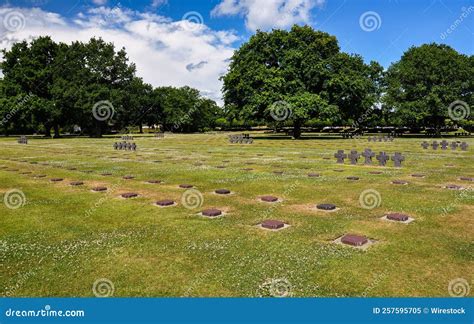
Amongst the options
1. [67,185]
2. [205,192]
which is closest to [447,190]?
[205,192]

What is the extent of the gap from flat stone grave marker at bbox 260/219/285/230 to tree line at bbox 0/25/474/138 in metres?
34.5

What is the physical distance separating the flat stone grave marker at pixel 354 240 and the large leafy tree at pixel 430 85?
47.4 meters

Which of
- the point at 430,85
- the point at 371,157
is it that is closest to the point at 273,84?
the point at 430,85

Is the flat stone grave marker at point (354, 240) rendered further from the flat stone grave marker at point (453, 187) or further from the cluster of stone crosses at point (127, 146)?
the cluster of stone crosses at point (127, 146)

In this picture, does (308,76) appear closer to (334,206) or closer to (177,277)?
(334,206)

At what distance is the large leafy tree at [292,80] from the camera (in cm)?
4269

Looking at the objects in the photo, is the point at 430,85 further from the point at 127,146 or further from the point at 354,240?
the point at 354,240

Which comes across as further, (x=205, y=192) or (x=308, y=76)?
(x=308, y=76)

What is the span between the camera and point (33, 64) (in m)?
56.0

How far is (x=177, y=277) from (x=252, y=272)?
108 centimetres

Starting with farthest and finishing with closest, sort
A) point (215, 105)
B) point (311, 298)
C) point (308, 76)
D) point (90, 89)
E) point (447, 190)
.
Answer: point (215, 105) → point (90, 89) → point (308, 76) → point (447, 190) → point (311, 298)

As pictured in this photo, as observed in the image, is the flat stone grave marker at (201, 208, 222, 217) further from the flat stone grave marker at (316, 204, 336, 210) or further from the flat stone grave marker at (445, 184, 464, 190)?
the flat stone grave marker at (445, 184, 464, 190)

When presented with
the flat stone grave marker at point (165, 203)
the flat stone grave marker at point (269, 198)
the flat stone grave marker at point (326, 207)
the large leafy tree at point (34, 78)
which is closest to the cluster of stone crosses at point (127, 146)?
the flat stone grave marker at point (165, 203)

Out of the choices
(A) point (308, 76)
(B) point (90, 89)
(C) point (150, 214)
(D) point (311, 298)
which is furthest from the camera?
(B) point (90, 89)
